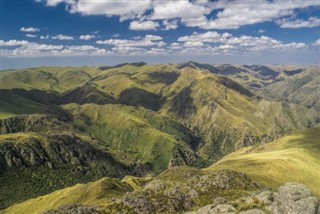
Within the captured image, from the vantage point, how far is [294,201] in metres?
71.0

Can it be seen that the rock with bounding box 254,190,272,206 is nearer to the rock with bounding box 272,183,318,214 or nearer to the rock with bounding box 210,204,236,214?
the rock with bounding box 272,183,318,214

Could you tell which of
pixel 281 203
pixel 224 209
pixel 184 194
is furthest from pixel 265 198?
pixel 184 194

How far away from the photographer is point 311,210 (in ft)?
220

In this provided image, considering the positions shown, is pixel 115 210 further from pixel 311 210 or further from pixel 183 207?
pixel 311 210

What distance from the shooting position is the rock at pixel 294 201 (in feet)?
Result: 223

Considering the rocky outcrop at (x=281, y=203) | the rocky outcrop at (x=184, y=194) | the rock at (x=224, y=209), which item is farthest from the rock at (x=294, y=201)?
the rocky outcrop at (x=184, y=194)

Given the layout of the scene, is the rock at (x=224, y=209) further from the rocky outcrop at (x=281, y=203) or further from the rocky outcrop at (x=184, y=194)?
the rocky outcrop at (x=184, y=194)

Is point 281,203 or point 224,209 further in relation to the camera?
point 224,209

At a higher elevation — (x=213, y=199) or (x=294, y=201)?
(x=294, y=201)

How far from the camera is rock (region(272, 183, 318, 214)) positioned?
68.1 metres

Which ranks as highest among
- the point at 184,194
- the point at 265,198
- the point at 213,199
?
the point at 265,198

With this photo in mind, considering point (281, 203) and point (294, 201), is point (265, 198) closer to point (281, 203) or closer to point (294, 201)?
point (281, 203)

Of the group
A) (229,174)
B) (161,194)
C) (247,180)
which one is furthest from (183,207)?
(247,180)

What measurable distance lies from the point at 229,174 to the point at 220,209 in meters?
99.0
